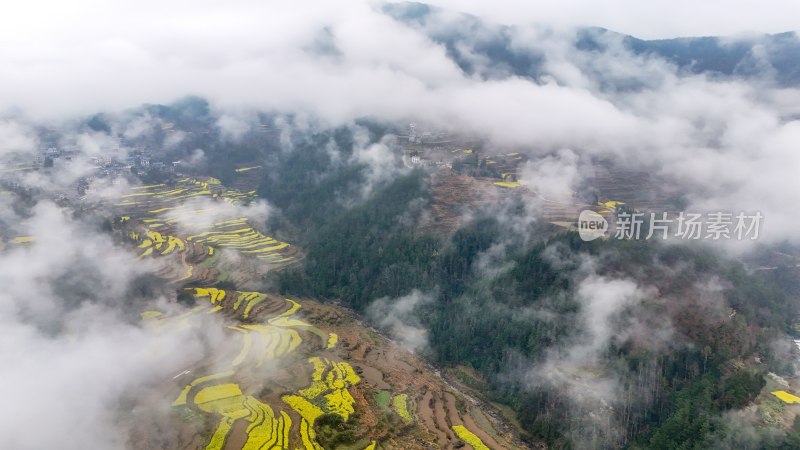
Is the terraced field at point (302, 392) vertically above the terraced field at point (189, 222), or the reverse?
the terraced field at point (189, 222)

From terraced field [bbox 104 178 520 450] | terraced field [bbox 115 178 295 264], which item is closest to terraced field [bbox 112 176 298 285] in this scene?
terraced field [bbox 115 178 295 264]

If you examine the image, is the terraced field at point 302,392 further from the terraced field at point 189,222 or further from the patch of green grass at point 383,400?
the terraced field at point 189,222

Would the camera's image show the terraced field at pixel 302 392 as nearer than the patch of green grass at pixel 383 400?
Yes

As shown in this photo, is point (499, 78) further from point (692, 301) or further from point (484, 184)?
point (692, 301)

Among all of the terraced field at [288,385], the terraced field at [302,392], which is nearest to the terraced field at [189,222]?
the terraced field at [288,385]

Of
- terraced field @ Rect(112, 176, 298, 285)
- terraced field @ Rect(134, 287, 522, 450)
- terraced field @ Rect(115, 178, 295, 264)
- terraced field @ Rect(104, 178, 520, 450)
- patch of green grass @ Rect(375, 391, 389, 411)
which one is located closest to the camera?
terraced field @ Rect(104, 178, 520, 450)

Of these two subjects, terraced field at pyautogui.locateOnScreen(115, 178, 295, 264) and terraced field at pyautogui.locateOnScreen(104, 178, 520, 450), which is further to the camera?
terraced field at pyautogui.locateOnScreen(115, 178, 295, 264)

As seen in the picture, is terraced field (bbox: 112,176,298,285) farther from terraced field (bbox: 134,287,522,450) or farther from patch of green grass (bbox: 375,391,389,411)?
patch of green grass (bbox: 375,391,389,411)

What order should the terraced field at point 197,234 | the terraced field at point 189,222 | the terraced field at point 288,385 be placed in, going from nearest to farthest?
the terraced field at point 288,385 < the terraced field at point 197,234 < the terraced field at point 189,222

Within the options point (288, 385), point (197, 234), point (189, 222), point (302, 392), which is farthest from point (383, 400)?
point (189, 222)

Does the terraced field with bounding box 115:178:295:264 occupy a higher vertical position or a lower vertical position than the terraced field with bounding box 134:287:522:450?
higher

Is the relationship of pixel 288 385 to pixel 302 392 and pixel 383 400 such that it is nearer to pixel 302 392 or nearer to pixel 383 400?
pixel 302 392
